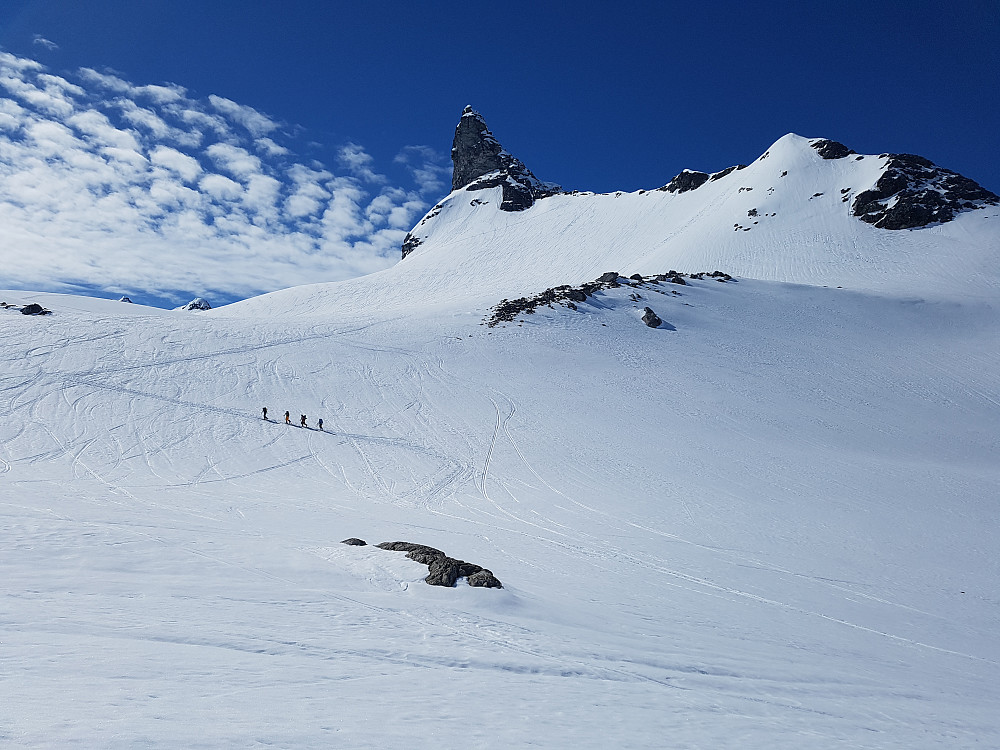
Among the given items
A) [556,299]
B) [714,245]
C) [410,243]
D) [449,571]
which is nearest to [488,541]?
[449,571]

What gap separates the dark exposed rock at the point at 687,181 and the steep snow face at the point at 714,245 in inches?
54.0

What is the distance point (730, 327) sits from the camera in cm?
4031

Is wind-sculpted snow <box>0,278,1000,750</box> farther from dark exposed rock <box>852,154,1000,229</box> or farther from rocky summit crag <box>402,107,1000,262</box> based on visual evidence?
rocky summit crag <box>402,107,1000,262</box>

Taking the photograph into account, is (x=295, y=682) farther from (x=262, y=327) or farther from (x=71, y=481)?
(x=262, y=327)

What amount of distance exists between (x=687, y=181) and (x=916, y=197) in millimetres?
36249

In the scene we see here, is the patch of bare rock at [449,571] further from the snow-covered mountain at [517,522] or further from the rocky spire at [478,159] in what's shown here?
the rocky spire at [478,159]

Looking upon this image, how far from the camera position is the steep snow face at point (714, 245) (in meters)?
57.1

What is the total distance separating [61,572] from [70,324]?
1257 inches

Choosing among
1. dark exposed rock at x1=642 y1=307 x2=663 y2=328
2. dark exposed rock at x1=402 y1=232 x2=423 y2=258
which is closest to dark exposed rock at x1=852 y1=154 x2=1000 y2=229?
dark exposed rock at x1=642 y1=307 x2=663 y2=328

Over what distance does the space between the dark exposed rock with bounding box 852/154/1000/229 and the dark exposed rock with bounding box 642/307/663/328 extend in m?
48.9

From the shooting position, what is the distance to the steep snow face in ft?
187

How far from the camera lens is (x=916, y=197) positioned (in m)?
69.1

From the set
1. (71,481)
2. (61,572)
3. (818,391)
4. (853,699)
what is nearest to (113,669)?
(61,572)

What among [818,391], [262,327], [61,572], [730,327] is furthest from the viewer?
[730,327]
